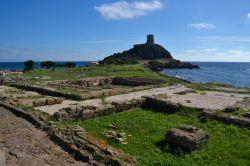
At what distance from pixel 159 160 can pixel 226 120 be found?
612 cm

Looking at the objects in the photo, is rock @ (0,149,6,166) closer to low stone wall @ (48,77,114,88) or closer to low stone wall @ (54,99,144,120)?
low stone wall @ (54,99,144,120)

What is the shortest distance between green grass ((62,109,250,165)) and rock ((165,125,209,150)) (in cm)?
27

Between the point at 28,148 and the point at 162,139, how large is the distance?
532cm

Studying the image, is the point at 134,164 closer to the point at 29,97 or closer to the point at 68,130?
the point at 68,130

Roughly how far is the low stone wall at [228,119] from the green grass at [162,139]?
44 centimetres

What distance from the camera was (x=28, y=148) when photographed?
10.1m

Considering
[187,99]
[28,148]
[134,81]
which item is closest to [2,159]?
[28,148]

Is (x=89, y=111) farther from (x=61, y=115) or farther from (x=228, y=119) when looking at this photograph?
(x=228, y=119)

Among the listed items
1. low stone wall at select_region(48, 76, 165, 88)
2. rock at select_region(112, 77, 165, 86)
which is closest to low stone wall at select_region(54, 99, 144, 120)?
low stone wall at select_region(48, 76, 165, 88)

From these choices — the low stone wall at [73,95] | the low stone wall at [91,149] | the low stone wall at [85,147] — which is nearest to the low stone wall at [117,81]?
the low stone wall at [73,95]

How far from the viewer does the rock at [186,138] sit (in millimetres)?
11336

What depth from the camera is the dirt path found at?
905 centimetres

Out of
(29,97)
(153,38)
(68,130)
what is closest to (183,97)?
(29,97)

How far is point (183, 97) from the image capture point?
22.8 m
